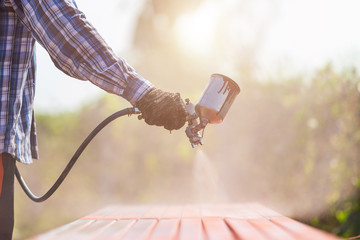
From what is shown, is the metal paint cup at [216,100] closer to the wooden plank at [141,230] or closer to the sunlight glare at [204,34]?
the wooden plank at [141,230]

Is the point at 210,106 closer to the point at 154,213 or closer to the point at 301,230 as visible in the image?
the point at 154,213

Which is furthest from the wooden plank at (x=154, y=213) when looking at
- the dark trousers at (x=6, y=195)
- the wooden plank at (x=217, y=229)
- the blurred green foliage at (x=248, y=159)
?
the blurred green foliage at (x=248, y=159)

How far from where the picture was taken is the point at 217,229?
1.52 metres

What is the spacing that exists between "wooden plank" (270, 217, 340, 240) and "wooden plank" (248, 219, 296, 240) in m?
0.02

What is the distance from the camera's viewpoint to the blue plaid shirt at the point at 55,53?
65.0 inches

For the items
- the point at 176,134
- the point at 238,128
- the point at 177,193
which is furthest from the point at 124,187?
the point at 238,128

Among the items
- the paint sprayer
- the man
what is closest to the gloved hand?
the man

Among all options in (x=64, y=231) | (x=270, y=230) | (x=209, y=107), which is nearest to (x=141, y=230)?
(x=64, y=231)

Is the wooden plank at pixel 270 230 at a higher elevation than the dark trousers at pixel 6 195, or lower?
higher

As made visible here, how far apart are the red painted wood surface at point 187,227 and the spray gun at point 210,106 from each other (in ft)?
1.14

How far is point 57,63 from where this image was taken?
1.73m

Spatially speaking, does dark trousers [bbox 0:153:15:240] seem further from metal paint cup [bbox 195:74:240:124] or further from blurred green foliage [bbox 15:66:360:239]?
blurred green foliage [bbox 15:66:360:239]

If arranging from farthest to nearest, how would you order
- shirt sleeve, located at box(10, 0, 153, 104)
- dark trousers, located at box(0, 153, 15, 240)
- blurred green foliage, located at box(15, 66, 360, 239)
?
blurred green foliage, located at box(15, 66, 360, 239) < dark trousers, located at box(0, 153, 15, 240) < shirt sleeve, located at box(10, 0, 153, 104)

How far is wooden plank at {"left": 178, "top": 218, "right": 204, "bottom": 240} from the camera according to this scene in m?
1.37
